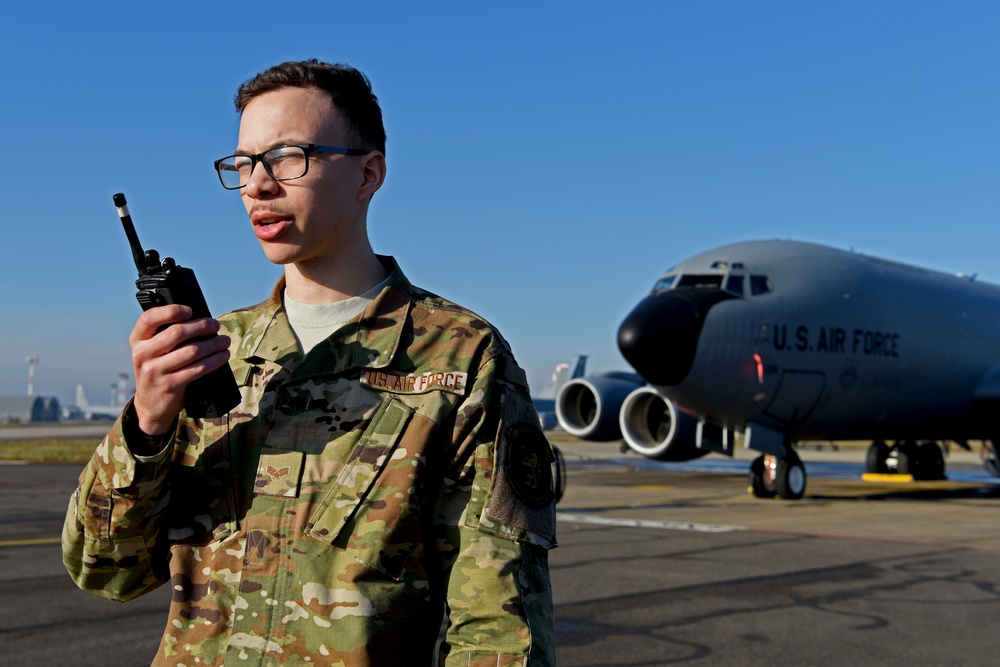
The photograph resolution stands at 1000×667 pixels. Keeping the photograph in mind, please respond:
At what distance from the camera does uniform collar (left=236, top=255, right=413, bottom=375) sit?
1.96 metres

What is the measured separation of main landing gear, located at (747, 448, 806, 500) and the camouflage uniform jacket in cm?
1518

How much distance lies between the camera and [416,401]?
192 cm

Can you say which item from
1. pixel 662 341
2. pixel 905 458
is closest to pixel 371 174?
pixel 662 341

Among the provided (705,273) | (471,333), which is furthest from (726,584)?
(705,273)

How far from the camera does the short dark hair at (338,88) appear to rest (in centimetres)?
198

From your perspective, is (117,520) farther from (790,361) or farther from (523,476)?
(790,361)

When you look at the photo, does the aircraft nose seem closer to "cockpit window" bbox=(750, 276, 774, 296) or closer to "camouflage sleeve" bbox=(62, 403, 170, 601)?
"cockpit window" bbox=(750, 276, 774, 296)

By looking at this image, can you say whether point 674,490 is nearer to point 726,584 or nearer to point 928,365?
point 928,365

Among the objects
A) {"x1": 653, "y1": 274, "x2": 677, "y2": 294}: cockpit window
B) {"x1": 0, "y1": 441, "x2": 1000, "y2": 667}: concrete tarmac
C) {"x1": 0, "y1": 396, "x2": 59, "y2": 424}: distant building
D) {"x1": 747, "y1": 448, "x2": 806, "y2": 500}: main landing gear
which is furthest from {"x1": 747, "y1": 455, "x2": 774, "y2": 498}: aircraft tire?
{"x1": 0, "y1": 396, "x2": 59, "y2": 424}: distant building

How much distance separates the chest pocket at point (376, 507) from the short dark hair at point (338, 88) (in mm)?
578

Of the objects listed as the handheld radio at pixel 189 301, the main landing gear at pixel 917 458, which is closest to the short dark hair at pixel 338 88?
the handheld radio at pixel 189 301

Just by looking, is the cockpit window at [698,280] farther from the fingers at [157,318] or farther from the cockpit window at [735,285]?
the fingers at [157,318]

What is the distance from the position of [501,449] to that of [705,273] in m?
14.7

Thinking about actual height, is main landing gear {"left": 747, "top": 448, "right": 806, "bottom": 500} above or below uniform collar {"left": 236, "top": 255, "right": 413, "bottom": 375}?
below
